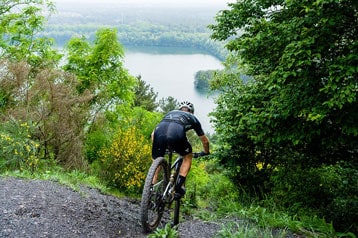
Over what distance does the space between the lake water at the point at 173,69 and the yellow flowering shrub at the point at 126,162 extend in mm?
48088

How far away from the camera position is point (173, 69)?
106 meters

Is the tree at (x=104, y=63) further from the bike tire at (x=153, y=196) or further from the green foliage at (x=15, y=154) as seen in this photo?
the bike tire at (x=153, y=196)

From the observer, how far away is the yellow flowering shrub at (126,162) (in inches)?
431

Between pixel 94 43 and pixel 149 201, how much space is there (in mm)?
14674

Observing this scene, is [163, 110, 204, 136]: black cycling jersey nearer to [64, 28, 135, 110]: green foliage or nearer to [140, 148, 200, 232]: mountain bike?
[140, 148, 200, 232]: mountain bike

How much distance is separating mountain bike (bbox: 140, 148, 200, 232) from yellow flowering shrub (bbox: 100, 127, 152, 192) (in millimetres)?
5480

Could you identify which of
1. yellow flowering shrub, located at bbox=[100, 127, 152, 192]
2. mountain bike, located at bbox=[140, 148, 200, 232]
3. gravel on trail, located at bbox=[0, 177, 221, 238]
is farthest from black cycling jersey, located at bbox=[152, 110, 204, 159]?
yellow flowering shrub, located at bbox=[100, 127, 152, 192]

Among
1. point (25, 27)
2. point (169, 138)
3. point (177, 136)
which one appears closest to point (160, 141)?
point (169, 138)

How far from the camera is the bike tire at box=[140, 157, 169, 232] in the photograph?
469cm

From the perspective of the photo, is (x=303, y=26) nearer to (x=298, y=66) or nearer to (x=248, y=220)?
(x=298, y=66)

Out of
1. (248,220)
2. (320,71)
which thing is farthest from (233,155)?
(248,220)

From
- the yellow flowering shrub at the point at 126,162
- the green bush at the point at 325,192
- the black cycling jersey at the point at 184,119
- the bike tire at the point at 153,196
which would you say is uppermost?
the black cycling jersey at the point at 184,119

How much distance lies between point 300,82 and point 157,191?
3.17 m

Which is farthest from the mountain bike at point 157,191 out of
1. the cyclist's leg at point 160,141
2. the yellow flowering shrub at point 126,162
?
the yellow flowering shrub at point 126,162
